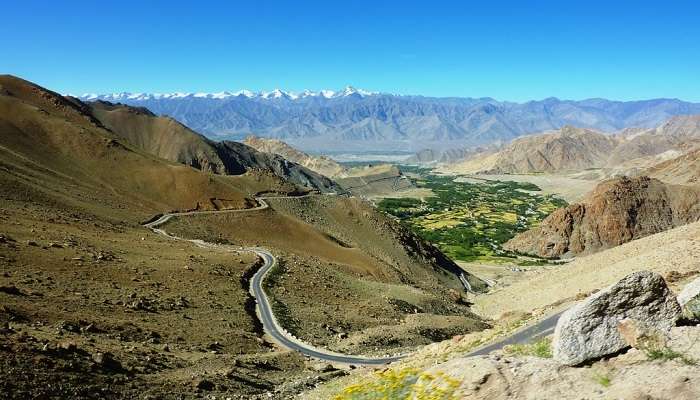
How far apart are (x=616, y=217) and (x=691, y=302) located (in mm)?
123494

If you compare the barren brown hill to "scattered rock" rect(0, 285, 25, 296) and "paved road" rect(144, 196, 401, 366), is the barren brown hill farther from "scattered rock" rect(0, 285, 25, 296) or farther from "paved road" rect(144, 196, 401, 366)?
"paved road" rect(144, 196, 401, 366)

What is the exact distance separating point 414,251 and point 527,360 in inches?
3494

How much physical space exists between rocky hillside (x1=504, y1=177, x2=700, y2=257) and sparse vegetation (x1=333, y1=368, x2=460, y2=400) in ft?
393

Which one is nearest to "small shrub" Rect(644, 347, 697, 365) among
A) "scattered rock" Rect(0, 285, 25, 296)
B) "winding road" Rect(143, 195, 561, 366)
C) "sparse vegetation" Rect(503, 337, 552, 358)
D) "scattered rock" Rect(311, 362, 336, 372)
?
"sparse vegetation" Rect(503, 337, 552, 358)

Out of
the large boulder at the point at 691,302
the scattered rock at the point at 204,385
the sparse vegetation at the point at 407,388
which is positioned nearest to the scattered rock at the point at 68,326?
the scattered rock at the point at 204,385

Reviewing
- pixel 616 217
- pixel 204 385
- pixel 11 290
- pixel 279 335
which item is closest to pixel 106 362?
pixel 204 385

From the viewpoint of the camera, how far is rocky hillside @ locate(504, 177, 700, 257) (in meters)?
126

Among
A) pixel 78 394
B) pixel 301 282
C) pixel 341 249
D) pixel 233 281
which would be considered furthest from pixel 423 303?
pixel 78 394

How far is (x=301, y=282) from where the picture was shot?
55.0m

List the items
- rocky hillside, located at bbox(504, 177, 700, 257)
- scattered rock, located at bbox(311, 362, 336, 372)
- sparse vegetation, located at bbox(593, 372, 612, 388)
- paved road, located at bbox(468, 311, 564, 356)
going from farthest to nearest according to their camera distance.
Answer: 1. rocky hillside, located at bbox(504, 177, 700, 257)
2. scattered rock, located at bbox(311, 362, 336, 372)
3. paved road, located at bbox(468, 311, 564, 356)
4. sparse vegetation, located at bbox(593, 372, 612, 388)

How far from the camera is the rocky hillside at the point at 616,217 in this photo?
12606 cm

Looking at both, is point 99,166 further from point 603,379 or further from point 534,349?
point 603,379

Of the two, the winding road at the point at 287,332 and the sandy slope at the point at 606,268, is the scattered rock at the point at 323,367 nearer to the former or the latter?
the winding road at the point at 287,332

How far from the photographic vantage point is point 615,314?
48.4 feet
